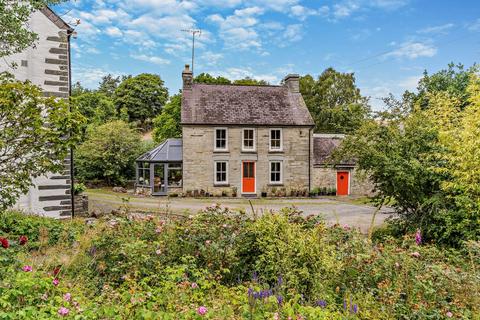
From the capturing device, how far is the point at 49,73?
11070mm

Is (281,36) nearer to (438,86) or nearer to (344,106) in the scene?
(438,86)

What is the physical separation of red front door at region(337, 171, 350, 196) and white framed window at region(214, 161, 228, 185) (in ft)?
27.6

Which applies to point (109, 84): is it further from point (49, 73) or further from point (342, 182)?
point (49, 73)

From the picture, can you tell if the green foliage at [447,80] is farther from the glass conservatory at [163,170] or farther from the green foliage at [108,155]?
the green foliage at [108,155]

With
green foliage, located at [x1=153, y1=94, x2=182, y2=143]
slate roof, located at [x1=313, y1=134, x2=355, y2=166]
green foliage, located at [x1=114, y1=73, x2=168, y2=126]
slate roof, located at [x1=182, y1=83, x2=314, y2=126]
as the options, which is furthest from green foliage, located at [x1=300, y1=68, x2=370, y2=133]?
green foliage, located at [x1=114, y1=73, x2=168, y2=126]

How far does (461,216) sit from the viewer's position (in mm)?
8562

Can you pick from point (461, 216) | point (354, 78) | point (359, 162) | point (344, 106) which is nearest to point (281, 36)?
point (359, 162)

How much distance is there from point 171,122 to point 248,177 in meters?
14.3

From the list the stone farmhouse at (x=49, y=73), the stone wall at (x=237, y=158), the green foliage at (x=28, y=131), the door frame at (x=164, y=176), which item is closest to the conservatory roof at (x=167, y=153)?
the door frame at (x=164, y=176)

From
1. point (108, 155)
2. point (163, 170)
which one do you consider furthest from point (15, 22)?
point (108, 155)

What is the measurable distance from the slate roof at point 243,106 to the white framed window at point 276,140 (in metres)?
0.68

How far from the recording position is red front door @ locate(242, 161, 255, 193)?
23734 mm

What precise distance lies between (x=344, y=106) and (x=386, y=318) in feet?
132

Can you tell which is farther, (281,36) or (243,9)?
(281,36)
